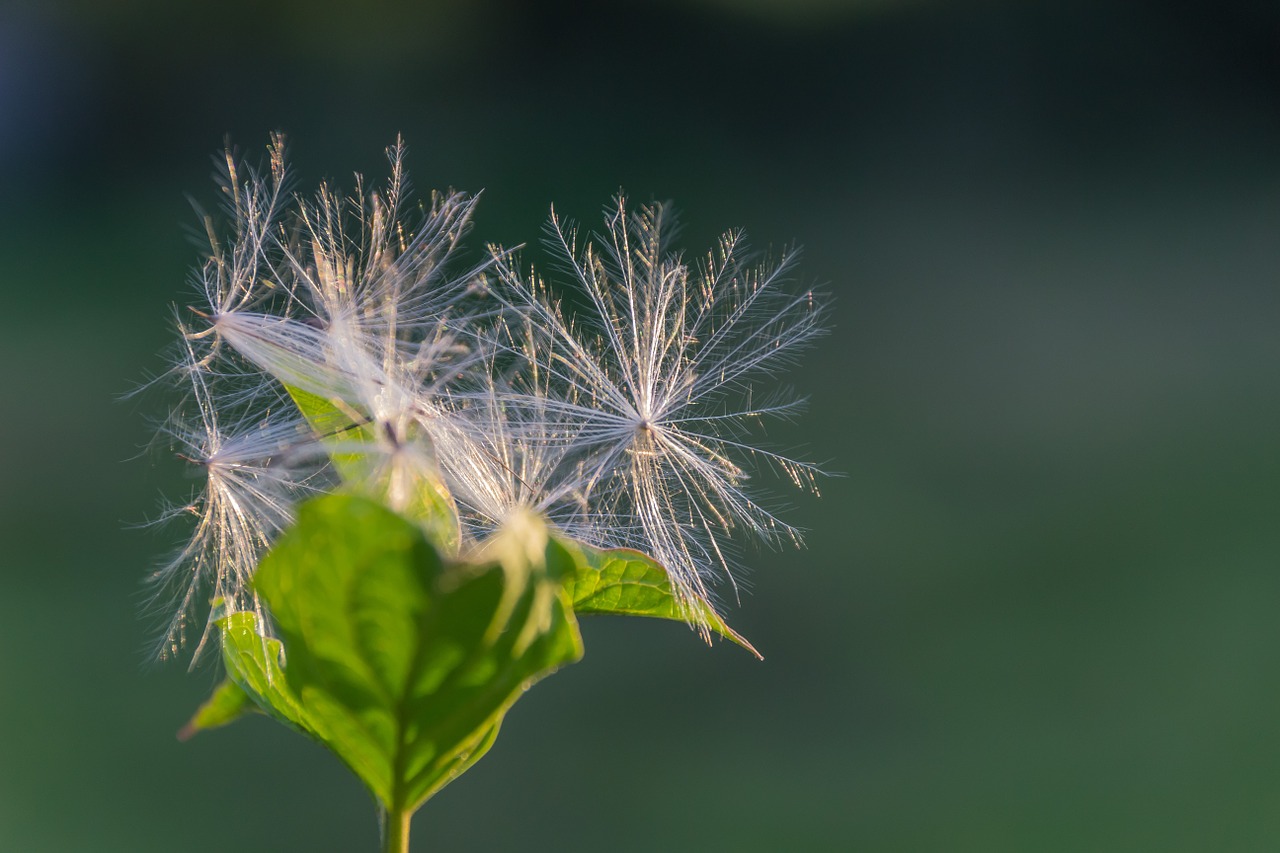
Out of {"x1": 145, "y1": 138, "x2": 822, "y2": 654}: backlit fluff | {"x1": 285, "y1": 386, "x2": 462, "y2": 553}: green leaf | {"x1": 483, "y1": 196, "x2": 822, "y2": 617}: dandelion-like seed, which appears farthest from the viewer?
{"x1": 483, "y1": 196, "x2": 822, "y2": 617}: dandelion-like seed

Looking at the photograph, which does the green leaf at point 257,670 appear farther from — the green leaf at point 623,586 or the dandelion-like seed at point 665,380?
the dandelion-like seed at point 665,380

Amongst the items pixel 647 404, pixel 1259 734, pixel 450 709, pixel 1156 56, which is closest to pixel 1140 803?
pixel 1259 734

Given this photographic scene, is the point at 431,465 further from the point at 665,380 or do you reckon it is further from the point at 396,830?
the point at 665,380

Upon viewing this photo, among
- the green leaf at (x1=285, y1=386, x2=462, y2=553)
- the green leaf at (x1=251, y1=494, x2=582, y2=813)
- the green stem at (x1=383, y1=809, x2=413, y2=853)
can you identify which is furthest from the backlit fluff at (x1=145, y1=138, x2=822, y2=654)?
the green stem at (x1=383, y1=809, x2=413, y2=853)

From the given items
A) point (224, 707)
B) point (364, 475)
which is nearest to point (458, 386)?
point (364, 475)

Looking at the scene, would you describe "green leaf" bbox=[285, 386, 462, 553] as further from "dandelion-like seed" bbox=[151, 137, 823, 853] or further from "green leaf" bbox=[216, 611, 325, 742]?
"green leaf" bbox=[216, 611, 325, 742]

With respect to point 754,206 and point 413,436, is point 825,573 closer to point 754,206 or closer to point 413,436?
point 754,206
